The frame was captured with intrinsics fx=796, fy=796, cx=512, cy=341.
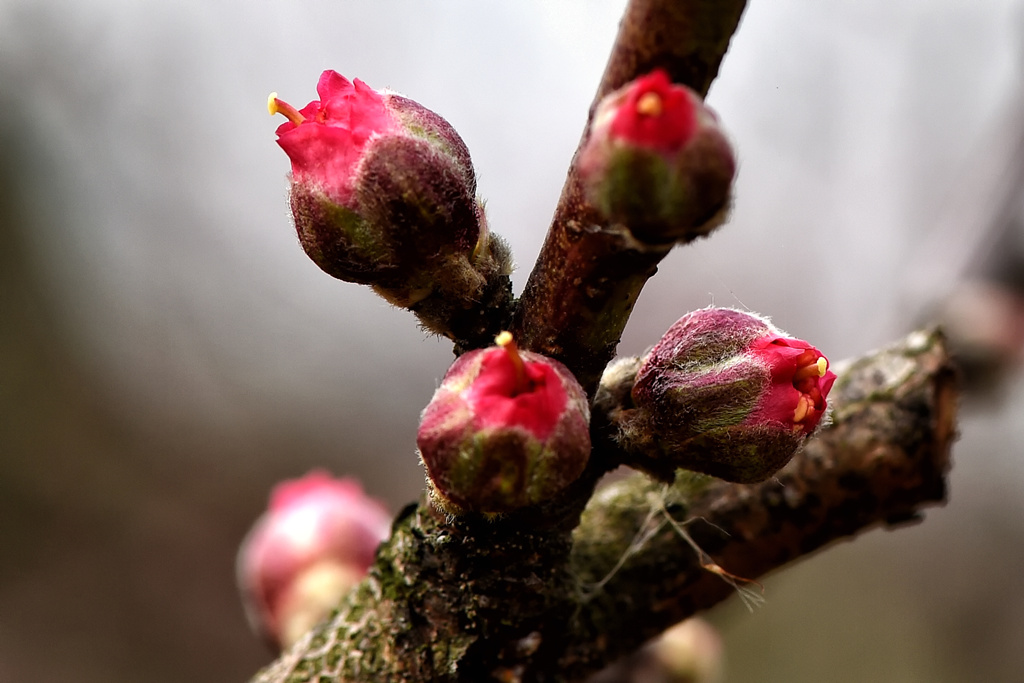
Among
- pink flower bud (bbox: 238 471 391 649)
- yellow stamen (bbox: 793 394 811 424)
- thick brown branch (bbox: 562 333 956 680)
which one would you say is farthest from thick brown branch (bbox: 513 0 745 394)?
pink flower bud (bbox: 238 471 391 649)

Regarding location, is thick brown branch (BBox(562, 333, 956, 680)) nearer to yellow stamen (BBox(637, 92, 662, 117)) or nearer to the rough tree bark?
the rough tree bark

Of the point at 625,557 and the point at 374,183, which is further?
the point at 625,557

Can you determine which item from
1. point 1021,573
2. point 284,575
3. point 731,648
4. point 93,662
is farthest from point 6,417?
point 1021,573

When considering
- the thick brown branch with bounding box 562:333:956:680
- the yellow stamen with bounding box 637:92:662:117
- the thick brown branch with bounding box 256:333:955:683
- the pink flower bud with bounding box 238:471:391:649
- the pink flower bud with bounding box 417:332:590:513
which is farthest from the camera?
the pink flower bud with bounding box 238:471:391:649

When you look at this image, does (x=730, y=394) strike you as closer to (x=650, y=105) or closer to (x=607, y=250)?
(x=607, y=250)

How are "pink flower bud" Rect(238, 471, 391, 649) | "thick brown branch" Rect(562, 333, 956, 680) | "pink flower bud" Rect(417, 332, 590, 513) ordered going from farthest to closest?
"pink flower bud" Rect(238, 471, 391, 649) → "thick brown branch" Rect(562, 333, 956, 680) → "pink flower bud" Rect(417, 332, 590, 513)

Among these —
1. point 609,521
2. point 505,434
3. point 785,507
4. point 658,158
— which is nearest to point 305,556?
point 609,521
